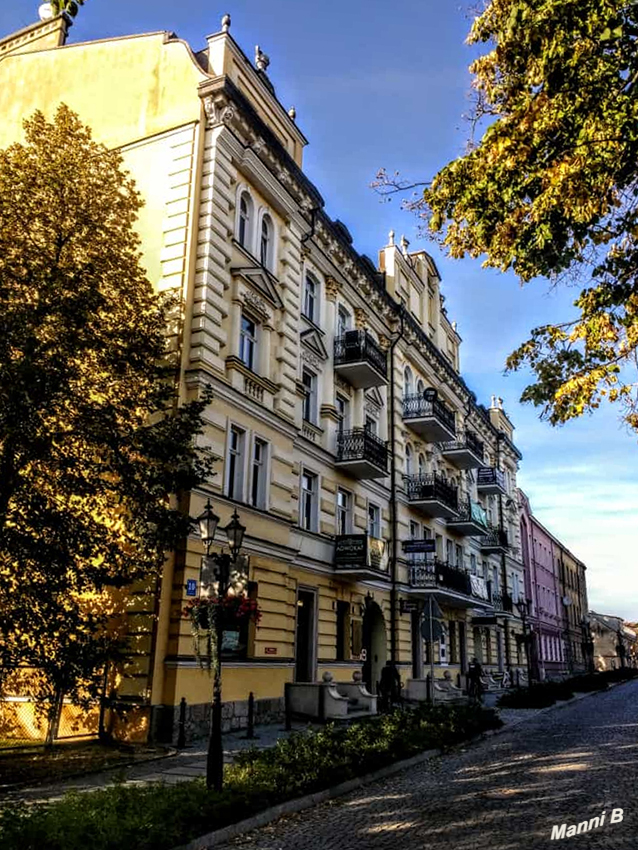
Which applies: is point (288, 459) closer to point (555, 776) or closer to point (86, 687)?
point (86, 687)

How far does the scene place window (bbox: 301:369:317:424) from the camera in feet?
71.9

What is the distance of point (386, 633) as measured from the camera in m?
25.2

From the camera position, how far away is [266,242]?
20.1 meters

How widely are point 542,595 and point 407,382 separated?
3511 cm

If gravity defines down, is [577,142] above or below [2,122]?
below

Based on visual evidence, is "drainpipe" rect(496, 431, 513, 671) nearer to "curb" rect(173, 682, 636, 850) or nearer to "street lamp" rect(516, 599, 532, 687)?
"street lamp" rect(516, 599, 532, 687)

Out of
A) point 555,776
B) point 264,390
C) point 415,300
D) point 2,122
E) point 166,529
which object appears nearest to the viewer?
point 555,776

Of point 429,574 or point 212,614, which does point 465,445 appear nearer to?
point 429,574

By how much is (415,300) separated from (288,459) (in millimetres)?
15786

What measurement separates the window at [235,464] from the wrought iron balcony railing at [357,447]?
595 cm

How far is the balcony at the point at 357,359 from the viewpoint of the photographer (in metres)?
23.4

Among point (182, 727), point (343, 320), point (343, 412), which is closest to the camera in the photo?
point (182, 727)

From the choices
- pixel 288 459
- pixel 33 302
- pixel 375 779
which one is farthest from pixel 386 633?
pixel 33 302

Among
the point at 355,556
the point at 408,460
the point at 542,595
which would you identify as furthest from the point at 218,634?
the point at 542,595
